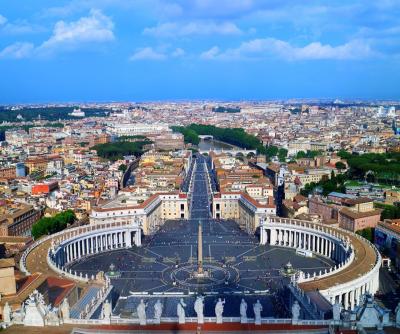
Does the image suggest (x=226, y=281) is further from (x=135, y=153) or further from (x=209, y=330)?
(x=135, y=153)

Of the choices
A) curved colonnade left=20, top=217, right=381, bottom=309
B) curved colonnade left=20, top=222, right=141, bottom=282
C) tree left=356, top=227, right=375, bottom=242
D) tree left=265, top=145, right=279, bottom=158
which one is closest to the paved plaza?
curved colonnade left=20, top=222, right=141, bottom=282

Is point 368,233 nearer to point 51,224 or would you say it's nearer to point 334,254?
point 334,254

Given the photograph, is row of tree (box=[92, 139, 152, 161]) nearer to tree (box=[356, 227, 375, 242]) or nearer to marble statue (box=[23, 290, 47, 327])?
tree (box=[356, 227, 375, 242])

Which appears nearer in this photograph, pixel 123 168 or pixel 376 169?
pixel 376 169

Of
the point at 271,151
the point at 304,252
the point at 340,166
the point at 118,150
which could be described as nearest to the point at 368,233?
the point at 304,252

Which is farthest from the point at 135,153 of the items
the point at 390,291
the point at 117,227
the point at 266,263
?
the point at 390,291

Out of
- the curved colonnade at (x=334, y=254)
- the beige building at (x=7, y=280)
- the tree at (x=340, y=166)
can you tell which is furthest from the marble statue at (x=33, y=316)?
the tree at (x=340, y=166)
